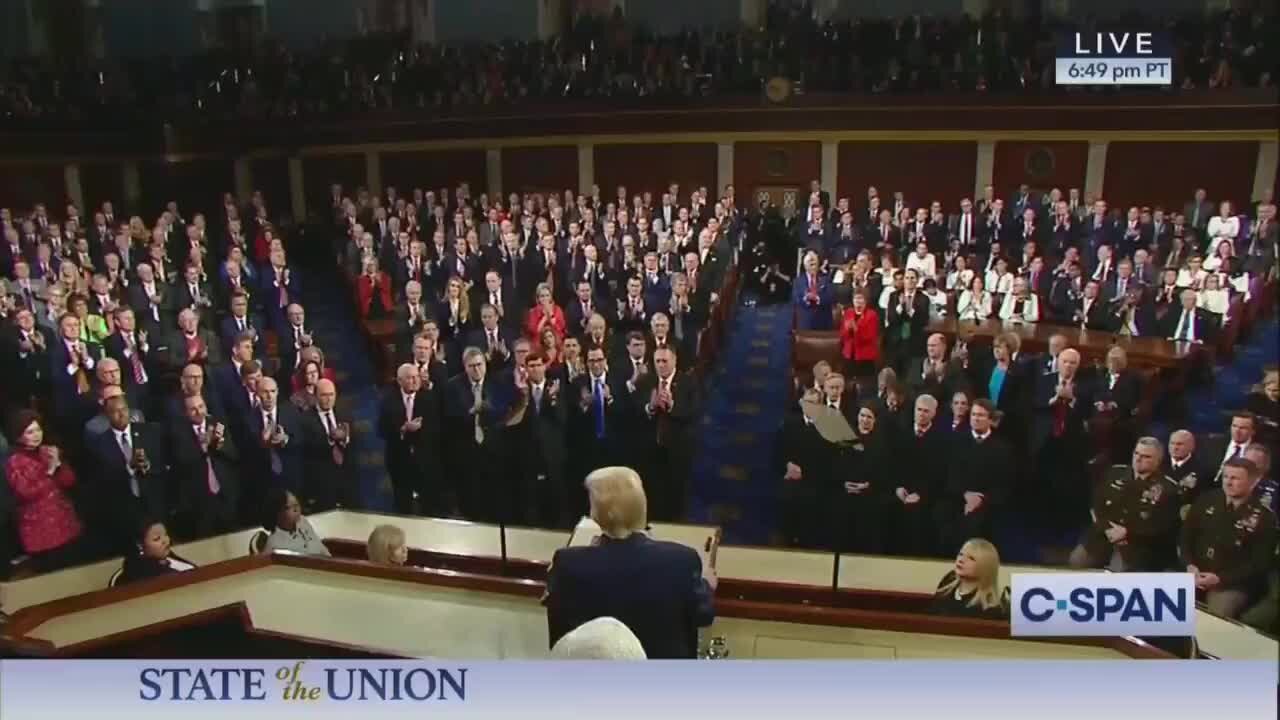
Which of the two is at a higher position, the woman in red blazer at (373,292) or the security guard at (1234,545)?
the woman in red blazer at (373,292)

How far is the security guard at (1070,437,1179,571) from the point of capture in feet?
10.0

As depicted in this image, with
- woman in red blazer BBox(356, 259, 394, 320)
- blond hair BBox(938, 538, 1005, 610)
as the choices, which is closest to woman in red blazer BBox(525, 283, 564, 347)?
woman in red blazer BBox(356, 259, 394, 320)

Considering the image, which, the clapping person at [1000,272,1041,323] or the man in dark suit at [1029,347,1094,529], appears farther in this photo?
the clapping person at [1000,272,1041,323]

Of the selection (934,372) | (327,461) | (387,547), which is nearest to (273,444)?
(327,461)

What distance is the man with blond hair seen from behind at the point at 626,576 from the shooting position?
265 cm

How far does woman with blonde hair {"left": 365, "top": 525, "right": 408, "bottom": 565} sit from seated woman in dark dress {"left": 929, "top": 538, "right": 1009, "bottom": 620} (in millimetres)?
1671

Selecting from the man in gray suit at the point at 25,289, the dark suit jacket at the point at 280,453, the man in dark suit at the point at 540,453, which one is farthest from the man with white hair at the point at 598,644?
the man in gray suit at the point at 25,289

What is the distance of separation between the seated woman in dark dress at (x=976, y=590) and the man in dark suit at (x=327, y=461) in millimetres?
1949

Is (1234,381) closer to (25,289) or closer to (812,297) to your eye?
(812,297)

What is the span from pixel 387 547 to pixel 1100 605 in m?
2.16

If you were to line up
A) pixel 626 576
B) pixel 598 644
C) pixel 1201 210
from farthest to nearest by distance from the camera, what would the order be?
1. pixel 1201 210
2. pixel 626 576
3. pixel 598 644

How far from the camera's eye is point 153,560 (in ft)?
10.5

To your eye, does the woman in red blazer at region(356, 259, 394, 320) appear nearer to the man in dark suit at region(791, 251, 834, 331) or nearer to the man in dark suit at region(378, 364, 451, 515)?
the man in dark suit at region(378, 364, 451, 515)

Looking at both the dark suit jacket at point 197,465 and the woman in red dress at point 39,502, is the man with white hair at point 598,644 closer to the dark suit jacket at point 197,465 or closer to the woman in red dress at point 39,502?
the dark suit jacket at point 197,465
